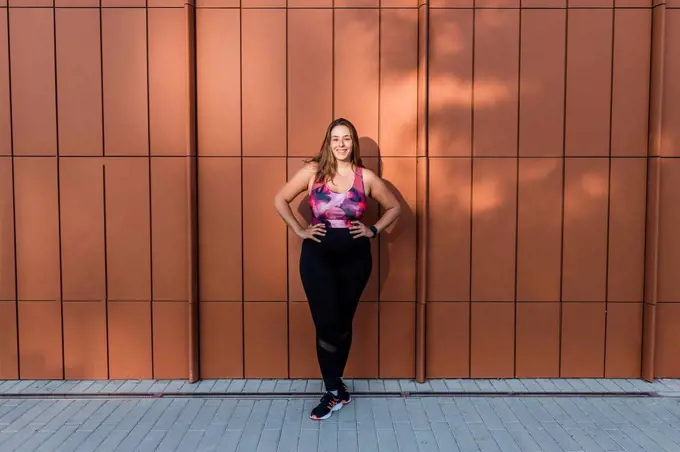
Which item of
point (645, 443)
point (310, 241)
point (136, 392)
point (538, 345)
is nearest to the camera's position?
point (645, 443)

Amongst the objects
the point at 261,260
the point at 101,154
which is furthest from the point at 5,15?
the point at 261,260

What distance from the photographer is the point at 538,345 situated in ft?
14.0

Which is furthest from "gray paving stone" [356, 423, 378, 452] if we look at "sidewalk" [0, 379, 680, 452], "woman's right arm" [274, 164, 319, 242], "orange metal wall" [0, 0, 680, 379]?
"woman's right arm" [274, 164, 319, 242]

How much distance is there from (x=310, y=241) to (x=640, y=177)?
294 centimetres

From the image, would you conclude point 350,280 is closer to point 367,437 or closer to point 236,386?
point 367,437

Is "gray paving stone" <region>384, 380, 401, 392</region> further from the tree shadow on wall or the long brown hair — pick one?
the long brown hair

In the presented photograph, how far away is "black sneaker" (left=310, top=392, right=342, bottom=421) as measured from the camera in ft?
11.6

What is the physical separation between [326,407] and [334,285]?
905mm

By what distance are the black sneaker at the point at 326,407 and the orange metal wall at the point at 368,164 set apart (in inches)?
26.0

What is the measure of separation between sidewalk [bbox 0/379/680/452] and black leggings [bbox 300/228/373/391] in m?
0.47

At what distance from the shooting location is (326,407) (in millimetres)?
3592

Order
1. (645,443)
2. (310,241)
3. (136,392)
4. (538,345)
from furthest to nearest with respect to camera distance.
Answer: (538,345)
(136,392)
(310,241)
(645,443)

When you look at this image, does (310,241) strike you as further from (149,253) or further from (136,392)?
(136,392)

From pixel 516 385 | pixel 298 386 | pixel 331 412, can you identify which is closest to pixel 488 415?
pixel 516 385
